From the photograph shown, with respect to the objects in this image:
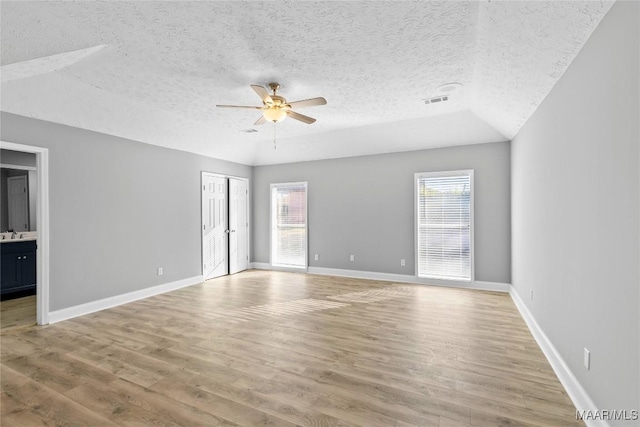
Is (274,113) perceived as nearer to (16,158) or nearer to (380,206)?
(380,206)

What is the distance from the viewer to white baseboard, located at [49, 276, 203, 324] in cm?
399

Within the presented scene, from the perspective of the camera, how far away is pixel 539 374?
252cm

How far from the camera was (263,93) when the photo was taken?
10.4 ft

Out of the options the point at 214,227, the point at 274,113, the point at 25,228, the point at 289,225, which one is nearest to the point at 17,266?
the point at 25,228

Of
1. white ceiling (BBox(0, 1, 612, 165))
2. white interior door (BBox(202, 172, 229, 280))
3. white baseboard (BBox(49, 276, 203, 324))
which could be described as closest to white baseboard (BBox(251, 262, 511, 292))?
white interior door (BBox(202, 172, 229, 280))

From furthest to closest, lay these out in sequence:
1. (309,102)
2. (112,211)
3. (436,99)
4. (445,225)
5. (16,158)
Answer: (445,225) < (16,158) < (112,211) < (436,99) < (309,102)

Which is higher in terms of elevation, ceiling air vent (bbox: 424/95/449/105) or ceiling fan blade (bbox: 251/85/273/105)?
ceiling air vent (bbox: 424/95/449/105)

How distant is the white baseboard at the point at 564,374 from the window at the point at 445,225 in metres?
1.92

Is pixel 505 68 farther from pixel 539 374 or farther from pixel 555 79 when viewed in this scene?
pixel 539 374

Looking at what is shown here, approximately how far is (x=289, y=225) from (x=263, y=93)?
4.46 meters

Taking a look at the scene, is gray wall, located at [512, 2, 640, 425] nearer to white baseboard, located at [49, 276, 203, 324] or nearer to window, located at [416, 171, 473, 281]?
window, located at [416, 171, 473, 281]

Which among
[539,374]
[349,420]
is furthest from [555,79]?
[349,420]

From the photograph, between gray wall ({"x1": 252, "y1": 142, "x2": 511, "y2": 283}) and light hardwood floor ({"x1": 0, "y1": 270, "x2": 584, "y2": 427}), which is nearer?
light hardwood floor ({"x1": 0, "y1": 270, "x2": 584, "y2": 427})

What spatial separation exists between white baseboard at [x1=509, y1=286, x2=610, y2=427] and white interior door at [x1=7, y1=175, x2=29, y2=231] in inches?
316
